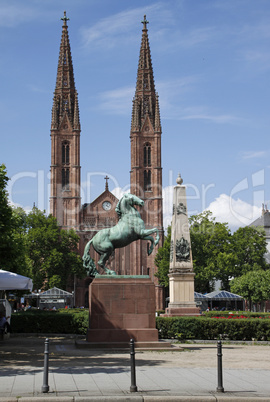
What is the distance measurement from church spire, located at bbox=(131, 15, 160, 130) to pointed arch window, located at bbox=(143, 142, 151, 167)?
3.32m

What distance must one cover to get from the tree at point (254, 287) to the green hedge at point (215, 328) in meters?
36.4

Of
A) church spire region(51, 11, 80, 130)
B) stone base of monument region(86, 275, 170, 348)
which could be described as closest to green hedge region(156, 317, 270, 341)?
stone base of monument region(86, 275, 170, 348)

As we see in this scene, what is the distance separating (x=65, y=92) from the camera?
93688mm

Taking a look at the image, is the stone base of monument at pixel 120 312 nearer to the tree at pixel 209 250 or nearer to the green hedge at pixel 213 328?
the green hedge at pixel 213 328

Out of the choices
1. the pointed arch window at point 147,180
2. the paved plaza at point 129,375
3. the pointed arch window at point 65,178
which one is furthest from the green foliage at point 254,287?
the paved plaza at point 129,375

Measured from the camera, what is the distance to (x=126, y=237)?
753 inches

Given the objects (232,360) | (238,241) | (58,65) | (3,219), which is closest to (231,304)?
(238,241)

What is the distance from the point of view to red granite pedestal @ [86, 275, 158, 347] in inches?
719

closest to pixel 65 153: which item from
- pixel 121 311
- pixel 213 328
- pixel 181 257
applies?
pixel 181 257

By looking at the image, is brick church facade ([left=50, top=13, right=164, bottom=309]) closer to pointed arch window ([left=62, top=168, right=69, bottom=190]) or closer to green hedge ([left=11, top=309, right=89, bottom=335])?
pointed arch window ([left=62, top=168, right=69, bottom=190])

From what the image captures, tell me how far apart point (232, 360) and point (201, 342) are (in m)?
5.93

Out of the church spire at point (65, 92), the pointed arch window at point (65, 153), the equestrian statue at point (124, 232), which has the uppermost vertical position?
the church spire at point (65, 92)

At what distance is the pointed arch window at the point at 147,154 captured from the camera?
91812 mm

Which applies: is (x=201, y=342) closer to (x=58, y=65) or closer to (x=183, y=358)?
(x=183, y=358)
